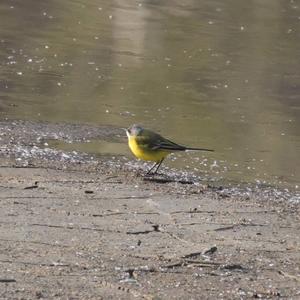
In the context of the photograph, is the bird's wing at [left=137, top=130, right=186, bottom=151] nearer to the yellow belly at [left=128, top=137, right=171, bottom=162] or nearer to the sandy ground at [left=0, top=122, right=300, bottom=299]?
the yellow belly at [left=128, top=137, right=171, bottom=162]

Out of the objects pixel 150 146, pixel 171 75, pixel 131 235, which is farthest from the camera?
pixel 171 75

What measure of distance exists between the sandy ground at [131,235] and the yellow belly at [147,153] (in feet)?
0.65

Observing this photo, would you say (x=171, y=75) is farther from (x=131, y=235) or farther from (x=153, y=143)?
(x=131, y=235)

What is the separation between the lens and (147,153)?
363 inches

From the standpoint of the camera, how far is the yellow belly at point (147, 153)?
9.21 metres

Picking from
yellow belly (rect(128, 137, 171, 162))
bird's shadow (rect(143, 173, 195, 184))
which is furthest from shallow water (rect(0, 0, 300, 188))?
yellow belly (rect(128, 137, 171, 162))

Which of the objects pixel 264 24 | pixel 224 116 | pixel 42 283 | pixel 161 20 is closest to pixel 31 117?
pixel 224 116

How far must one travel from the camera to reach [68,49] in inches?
615

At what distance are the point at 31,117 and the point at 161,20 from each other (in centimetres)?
856

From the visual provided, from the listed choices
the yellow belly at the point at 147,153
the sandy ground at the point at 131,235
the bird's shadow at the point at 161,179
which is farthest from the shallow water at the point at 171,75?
the sandy ground at the point at 131,235

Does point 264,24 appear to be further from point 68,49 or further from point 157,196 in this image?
point 157,196

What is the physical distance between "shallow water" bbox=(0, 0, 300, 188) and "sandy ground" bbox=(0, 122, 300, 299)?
1042mm

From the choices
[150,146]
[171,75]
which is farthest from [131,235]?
[171,75]

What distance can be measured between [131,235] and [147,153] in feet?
6.47
